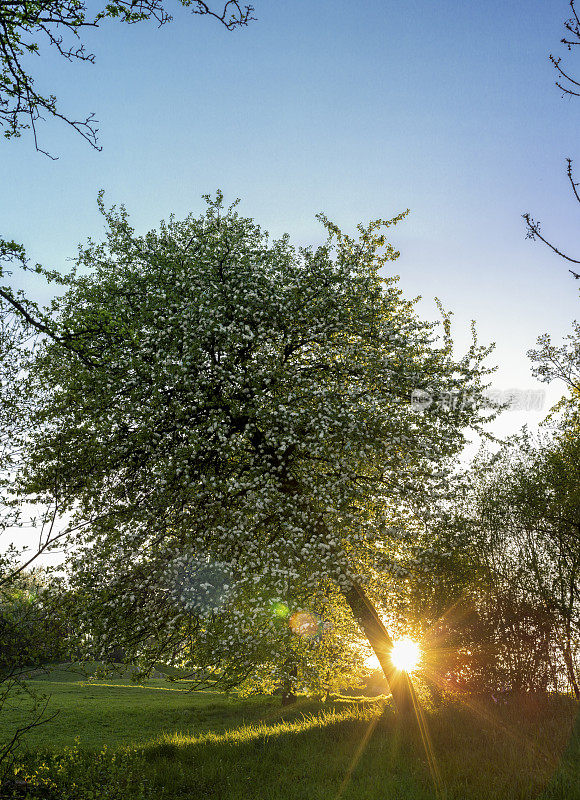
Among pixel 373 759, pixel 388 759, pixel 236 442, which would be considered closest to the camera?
pixel 388 759

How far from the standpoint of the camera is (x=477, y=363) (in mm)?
17953

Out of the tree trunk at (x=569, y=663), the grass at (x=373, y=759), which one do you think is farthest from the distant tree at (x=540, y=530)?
the grass at (x=373, y=759)

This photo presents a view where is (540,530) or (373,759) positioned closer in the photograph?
(373,759)

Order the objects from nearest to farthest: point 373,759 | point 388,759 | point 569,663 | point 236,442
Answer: point 388,759, point 373,759, point 236,442, point 569,663

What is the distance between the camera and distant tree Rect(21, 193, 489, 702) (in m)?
14.2

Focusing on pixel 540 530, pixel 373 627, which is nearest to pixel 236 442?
pixel 373 627

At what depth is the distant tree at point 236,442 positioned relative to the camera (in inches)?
558

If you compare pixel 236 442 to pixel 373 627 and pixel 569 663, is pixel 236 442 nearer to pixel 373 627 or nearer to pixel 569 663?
pixel 373 627

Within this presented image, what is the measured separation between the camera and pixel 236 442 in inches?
583

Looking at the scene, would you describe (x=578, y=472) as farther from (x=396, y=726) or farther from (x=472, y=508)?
(x=396, y=726)

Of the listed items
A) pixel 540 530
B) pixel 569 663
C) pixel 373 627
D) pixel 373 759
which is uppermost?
pixel 540 530


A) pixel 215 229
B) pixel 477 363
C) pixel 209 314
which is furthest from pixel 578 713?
pixel 215 229

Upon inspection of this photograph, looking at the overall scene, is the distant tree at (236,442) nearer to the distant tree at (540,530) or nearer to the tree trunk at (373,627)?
the tree trunk at (373,627)

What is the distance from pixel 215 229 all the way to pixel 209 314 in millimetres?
4746
